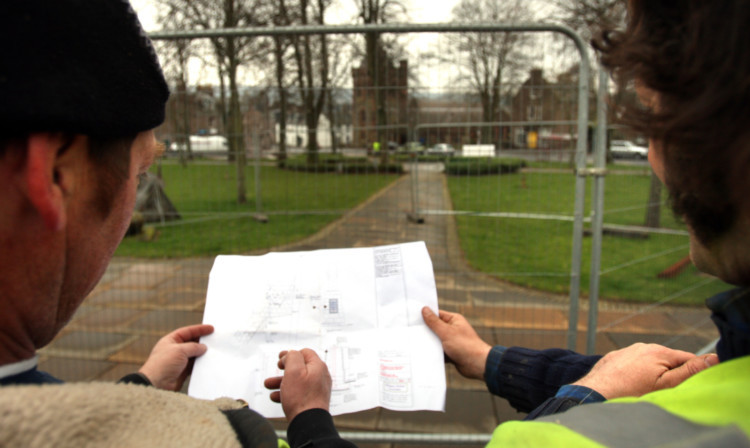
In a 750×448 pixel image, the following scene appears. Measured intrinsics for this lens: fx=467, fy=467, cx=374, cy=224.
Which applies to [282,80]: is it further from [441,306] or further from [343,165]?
[441,306]

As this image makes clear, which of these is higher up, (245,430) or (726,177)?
(726,177)

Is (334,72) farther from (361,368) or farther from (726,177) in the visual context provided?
(726,177)

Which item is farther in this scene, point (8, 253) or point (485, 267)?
point (485, 267)

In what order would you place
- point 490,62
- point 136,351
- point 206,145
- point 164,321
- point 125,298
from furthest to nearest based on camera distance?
1. point 125,298
2. point 164,321
3. point 136,351
4. point 206,145
5. point 490,62

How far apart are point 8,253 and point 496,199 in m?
2.73

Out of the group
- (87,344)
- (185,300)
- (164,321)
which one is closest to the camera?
(87,344)

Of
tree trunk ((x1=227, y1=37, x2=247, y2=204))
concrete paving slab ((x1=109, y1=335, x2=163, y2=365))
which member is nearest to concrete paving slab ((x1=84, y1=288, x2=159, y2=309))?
concrete paving slab ((x1=109, y1=335, x2=163, y2=365))

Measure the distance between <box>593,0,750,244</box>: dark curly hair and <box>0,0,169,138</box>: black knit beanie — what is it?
0.68 meters

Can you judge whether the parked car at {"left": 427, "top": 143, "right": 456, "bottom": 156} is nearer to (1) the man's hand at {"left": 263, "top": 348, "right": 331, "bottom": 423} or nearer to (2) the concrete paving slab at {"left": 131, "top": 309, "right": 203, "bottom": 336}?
(1) the man's hand at {"left": 263, "top": 348, "right": 331, "bottom": 423}

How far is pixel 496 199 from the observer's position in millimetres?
3002

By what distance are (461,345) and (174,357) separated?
76 cm

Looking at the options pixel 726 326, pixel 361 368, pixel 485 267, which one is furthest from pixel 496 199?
pixel 726 326

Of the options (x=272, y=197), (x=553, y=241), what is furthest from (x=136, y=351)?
(x=553, y=241)

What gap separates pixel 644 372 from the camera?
2.99 feet
